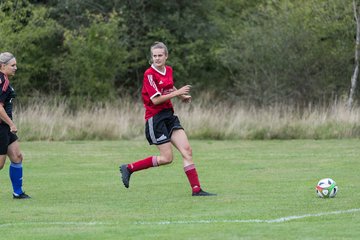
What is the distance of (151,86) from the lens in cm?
1117

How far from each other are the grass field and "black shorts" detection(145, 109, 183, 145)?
0.70 meters

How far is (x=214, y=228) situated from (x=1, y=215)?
2.56 m

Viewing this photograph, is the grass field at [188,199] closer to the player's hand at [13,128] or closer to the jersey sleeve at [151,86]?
the player's hand at [13,128]

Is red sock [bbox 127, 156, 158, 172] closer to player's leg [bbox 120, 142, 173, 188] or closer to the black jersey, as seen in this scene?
player's leg [bbox 120, 142, 173, 188]

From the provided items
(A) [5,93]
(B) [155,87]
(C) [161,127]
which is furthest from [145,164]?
(A) [5,93]

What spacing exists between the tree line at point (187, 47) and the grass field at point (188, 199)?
13075mm

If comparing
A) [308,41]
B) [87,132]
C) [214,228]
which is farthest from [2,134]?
[308,41]

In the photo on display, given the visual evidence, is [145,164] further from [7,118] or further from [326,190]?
[326,190]

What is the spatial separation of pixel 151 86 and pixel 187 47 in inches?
1189

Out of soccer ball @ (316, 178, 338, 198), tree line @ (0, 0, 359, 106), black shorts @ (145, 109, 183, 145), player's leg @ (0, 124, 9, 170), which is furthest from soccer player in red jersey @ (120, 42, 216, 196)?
tree line @ (0, 0, 359, 106)

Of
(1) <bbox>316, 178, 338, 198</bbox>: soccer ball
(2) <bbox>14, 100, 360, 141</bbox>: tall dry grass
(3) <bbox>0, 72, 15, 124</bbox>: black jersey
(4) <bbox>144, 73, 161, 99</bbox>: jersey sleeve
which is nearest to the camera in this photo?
(1) <bbox>316, 178, 338, 198</bbox>: soccer ball

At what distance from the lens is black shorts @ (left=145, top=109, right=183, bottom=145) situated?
37.2 ft

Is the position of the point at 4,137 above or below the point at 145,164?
above

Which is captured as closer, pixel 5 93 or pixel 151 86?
pixel 5 93
